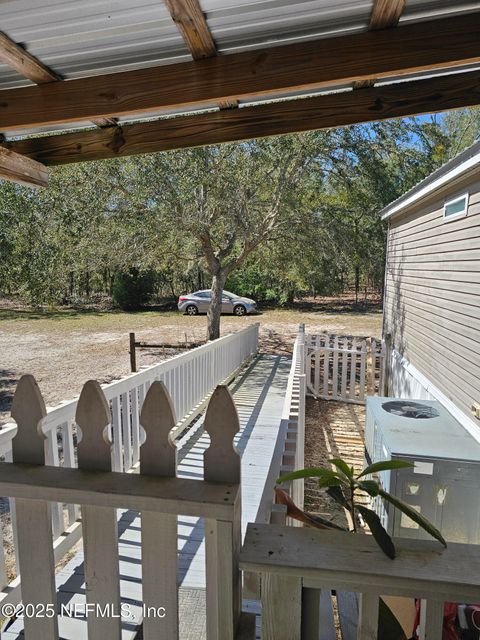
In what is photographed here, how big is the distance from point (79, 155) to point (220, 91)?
43.3 inches

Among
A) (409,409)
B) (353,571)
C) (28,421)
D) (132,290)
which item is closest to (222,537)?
(353,571)

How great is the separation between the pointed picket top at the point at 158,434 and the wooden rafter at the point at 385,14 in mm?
1413

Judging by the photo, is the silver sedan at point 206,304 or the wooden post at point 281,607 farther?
the silver sedan at point 206,304

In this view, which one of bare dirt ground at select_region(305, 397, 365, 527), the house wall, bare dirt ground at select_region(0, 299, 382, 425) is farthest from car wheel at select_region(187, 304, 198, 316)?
the house wall

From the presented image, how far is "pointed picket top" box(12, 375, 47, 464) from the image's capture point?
3.51 ft

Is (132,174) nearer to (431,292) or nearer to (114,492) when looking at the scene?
(431,292)

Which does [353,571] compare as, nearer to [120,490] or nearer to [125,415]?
[120,490]

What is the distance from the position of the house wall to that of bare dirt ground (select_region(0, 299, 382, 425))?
5008mm

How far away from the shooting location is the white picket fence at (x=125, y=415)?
7.77ft

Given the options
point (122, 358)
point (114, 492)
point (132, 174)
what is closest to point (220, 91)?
point (114, 492)

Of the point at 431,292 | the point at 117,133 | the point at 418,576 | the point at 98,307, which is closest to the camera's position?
the point at 418,576

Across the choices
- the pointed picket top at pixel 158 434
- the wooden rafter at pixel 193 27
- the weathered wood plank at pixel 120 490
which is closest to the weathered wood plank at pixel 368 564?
the weathered wood plank at pixel 120 490

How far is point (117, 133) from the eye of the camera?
2.32 m

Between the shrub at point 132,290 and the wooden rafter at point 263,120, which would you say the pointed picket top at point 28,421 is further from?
the shrub at point 132,290
